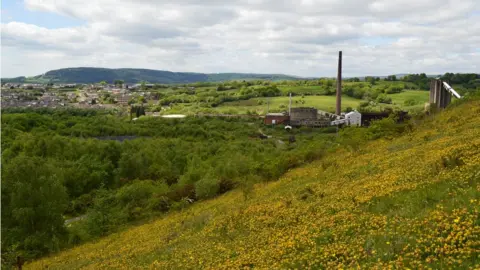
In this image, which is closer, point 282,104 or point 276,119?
point 276,119

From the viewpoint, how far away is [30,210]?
103 ft

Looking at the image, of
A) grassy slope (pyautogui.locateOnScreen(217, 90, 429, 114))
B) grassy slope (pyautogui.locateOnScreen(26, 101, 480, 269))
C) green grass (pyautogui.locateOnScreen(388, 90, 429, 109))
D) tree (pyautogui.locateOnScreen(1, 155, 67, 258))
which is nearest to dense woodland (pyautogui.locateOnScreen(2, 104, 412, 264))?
tree (pyautogui.locateOnScreen(1, 155, 67, 258))

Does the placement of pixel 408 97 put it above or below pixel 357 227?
below

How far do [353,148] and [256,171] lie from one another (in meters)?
13.8

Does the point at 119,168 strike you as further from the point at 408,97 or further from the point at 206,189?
the point at 408,97

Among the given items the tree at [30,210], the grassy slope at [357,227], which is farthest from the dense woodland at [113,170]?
the grassy slope at [357,227]

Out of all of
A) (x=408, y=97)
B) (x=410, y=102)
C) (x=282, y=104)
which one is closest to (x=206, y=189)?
(x=410, y=102)

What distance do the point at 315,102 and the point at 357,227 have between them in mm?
142897

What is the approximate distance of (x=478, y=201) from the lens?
31.3 ft

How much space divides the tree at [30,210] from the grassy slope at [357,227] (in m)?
11.7

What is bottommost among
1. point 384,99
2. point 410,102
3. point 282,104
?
point 282,104

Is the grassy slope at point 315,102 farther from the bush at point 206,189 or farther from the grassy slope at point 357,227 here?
the grassy slope at point 357,227

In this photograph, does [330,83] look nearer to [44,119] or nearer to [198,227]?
[44,119]

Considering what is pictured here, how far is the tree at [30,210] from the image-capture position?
101ft
